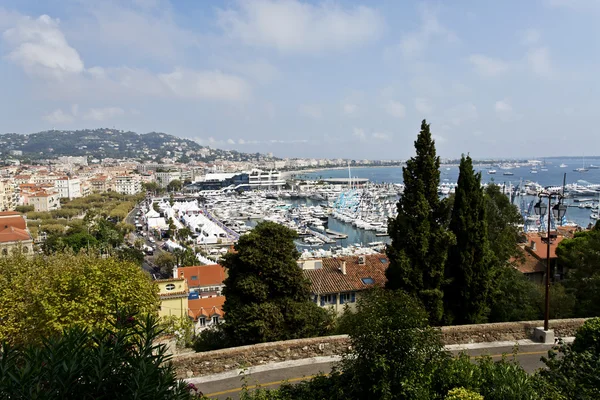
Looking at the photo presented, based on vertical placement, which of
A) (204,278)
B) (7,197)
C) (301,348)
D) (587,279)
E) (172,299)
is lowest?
(204,278)

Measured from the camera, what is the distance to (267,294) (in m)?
10.3

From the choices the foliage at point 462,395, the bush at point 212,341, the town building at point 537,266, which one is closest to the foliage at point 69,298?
the bush at point 212,341

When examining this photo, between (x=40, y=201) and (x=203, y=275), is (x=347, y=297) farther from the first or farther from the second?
(x=40, y=201)

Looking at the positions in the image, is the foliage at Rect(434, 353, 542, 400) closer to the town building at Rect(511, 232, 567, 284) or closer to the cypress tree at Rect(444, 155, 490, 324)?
the cypress tree at Rect(444, 155, 490, 324)

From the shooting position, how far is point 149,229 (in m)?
62.8

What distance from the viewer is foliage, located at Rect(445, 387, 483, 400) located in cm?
443

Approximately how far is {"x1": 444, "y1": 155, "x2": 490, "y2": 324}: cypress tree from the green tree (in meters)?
3.87

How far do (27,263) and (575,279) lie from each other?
1770cm

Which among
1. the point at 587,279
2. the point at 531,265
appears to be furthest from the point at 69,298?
the point at 531,265

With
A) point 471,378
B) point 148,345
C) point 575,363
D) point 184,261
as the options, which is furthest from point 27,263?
point 184,261

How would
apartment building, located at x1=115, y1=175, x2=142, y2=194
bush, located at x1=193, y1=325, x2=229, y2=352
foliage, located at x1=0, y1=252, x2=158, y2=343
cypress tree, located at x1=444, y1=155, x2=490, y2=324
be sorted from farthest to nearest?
apartment building, located at x1=115, y1=175, x2=142, y2=194
cypress tree, located at x1=444, y1=155, x2=490, y2=324
bush, located at x1=193, y1=325, x2=229, y2=352
foliage, located at x1=0, y1=252, x2=158, y2=343

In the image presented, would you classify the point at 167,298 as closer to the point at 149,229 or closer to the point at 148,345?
the point at 148,345

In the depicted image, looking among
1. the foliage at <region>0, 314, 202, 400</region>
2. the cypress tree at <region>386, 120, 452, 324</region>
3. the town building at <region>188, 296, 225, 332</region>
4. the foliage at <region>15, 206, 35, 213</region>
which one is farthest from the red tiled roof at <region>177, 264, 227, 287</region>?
the foliage at <region>15, 206, 35, 213</region>

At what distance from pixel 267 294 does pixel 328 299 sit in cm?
590
